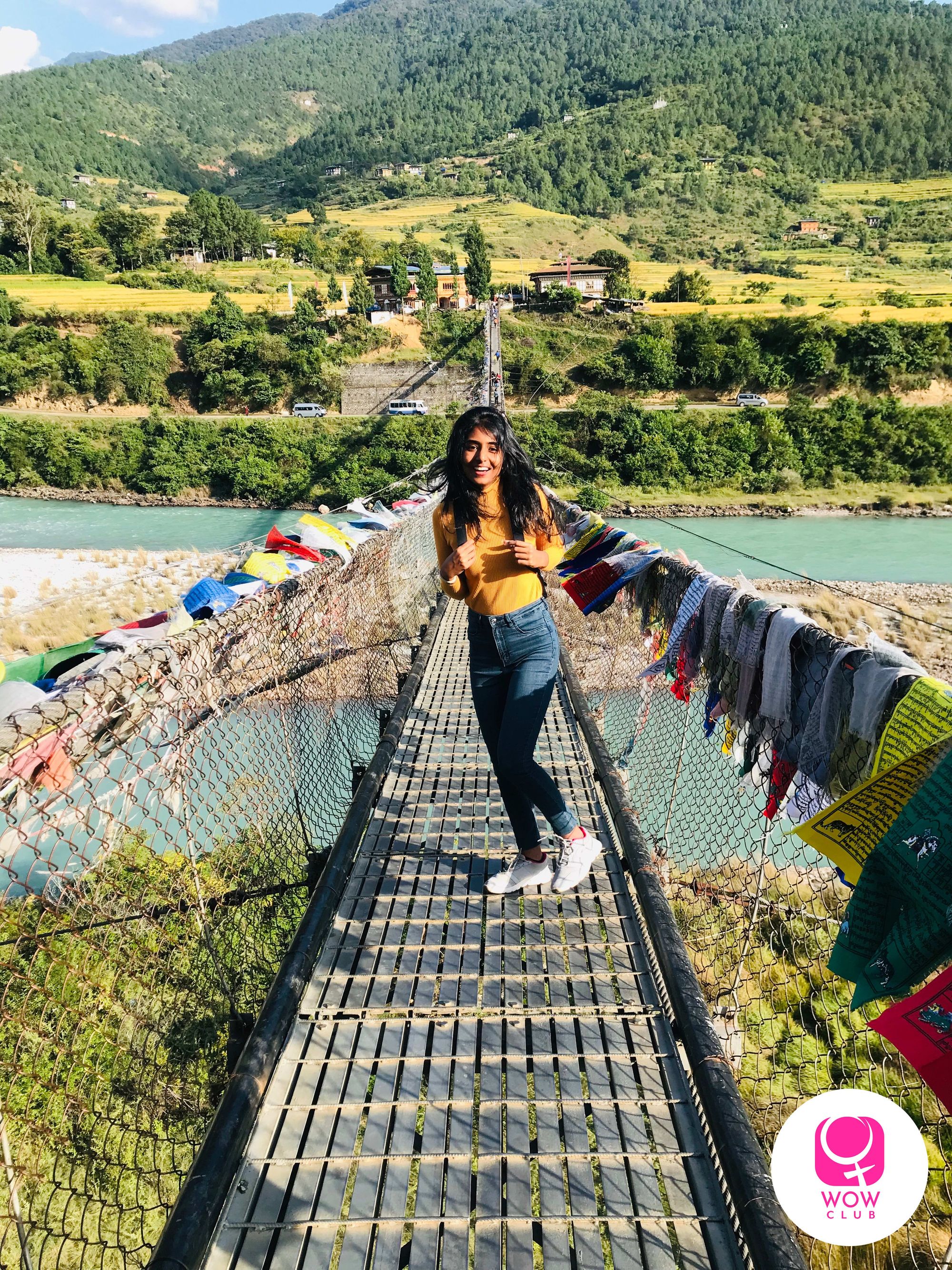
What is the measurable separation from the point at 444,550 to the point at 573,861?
923 mm

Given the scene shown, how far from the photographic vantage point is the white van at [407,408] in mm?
27406

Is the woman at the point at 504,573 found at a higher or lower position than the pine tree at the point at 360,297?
lower

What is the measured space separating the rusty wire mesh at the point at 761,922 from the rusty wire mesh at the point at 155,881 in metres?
1.26

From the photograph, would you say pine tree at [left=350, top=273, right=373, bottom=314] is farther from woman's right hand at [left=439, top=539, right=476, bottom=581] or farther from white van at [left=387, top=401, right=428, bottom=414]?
woman's right hand at [left=439, top=539, right=476, bottom=581]

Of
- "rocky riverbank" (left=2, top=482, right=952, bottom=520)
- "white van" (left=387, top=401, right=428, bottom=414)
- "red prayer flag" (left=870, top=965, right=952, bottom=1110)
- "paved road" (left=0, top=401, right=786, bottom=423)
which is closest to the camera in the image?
"red prayer flag" (left=870, top=965, right=952, bottom=1110)

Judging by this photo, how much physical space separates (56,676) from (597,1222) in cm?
177

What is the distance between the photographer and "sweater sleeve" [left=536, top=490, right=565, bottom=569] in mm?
1803

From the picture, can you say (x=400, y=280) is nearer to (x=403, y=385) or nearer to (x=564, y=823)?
(x=403, y=385)

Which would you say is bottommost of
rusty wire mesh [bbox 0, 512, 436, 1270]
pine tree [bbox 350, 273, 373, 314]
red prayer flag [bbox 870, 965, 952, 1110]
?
rusty wire mesh [bbox 0, 512, 436, 1270]

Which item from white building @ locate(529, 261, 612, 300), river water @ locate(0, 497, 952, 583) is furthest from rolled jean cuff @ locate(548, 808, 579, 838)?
white building @ locate(529, 261, 612, 300)

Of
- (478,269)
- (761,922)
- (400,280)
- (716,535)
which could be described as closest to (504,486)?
(761,922)

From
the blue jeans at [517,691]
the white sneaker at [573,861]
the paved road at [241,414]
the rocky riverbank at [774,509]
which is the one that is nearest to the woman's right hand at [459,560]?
the blue jeans at [517,691]

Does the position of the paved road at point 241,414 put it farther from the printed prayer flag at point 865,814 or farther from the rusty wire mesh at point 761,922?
the printed prayer flag at point 865,814

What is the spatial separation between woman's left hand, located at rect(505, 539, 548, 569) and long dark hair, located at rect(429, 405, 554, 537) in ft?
0.21
